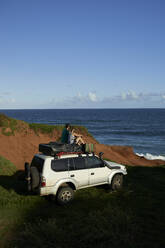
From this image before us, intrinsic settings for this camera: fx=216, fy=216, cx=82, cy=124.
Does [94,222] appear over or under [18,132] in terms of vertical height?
under

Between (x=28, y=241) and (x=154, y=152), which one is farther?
(x=154, y=152)

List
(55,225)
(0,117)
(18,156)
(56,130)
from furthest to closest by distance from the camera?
(56,130) < (0,117) < (18,156) < (55,225)

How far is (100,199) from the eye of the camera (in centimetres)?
944

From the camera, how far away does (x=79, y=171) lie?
9438 mm

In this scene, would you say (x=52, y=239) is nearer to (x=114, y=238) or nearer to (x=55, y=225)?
(x=55, y=225)

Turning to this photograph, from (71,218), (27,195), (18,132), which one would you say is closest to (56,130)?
(18,132)

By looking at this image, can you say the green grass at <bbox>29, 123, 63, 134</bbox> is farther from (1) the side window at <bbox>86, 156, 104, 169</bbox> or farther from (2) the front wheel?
(2) the front wheel

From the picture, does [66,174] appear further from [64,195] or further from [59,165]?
[64,195]

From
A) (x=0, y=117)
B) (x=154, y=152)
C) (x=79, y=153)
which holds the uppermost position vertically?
(x=0, y=117)

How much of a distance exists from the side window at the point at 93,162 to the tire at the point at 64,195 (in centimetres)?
144

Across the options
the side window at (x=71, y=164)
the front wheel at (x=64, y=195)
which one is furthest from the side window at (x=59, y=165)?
the front wheel at (x=64, y=195)

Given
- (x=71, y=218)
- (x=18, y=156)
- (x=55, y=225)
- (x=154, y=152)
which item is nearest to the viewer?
(x=55, y=225)

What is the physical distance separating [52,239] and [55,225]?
584 mm

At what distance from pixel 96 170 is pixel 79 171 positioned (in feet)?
3.07
